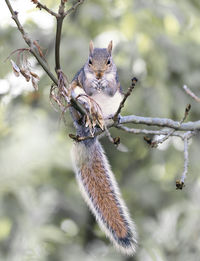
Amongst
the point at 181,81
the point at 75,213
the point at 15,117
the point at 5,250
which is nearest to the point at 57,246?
the point at 5,250

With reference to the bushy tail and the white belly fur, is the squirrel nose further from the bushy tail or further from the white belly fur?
the bushy tail

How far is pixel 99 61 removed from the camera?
7.23 ft

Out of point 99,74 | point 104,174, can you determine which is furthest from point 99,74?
point 104,174

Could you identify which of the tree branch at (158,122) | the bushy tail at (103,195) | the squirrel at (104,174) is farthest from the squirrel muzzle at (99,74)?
the bushy tail at (103,195)

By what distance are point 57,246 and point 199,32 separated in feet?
A: 6.67

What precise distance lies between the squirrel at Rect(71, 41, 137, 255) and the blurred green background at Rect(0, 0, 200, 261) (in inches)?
36.3

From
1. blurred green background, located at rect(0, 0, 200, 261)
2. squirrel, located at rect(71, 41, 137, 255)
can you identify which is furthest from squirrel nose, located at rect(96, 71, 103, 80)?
blurred green background, located at rect(0, 0, 200, 261)

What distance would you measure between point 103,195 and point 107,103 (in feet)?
1.24

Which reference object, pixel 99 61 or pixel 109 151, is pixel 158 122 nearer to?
pixel 99 61

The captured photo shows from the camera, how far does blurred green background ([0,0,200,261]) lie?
350cm

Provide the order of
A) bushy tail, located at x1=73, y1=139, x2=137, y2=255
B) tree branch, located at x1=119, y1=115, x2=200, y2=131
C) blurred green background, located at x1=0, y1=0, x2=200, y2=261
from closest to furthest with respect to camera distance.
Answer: tree branch, located at x1=119, y1=115, x2=200, y2=131, bushy tail, located at x1=73, y1=139, x2=137, y2=255, blurred green background, located at x1=0, y1=0, x2=200, y2=261

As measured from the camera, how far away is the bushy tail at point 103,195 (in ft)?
6.90

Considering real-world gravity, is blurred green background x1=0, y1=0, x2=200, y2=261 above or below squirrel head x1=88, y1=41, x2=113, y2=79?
below

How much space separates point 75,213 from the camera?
423 cm
